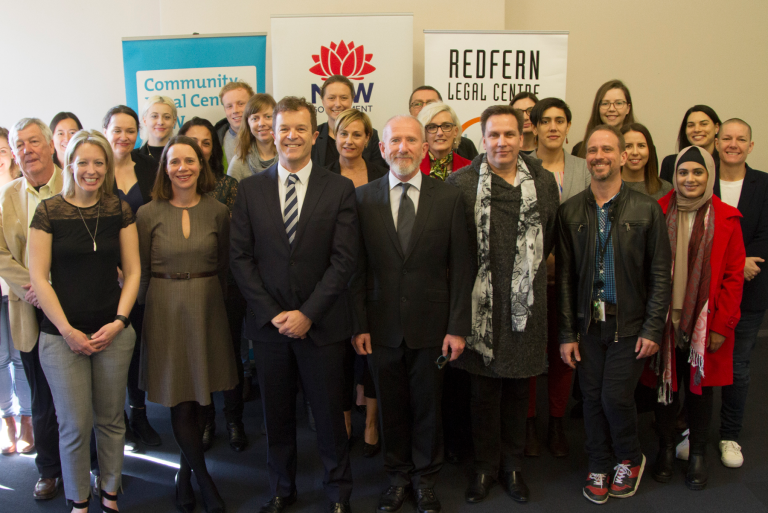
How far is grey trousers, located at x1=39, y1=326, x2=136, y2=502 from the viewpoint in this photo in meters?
2.27

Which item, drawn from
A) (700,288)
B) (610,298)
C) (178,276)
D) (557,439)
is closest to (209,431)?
(178,276)

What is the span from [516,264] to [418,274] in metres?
0.48

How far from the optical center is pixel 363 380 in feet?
10.3

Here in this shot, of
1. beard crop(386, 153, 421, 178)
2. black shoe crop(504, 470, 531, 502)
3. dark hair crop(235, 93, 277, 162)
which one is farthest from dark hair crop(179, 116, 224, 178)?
black shoe crop(504, 470, 531, 502)

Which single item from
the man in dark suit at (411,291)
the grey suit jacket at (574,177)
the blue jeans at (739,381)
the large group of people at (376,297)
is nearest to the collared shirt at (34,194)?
the large group of people at (376,297)

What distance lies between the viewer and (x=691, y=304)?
8.57 feet

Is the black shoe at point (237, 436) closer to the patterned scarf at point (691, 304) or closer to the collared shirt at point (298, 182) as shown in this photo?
the collared shirt at point (298, 182)

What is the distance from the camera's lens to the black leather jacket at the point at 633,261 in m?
2.45

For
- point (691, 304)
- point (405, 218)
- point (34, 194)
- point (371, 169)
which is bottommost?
point (691, 304)

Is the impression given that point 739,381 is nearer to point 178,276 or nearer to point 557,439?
point 557,439

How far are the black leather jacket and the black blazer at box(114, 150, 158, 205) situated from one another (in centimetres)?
232

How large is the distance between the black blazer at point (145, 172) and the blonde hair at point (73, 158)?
0.59 m

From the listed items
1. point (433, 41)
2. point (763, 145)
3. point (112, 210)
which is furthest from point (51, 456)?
point (763, 145)

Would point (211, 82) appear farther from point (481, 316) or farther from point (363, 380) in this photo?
point (481, 316)
